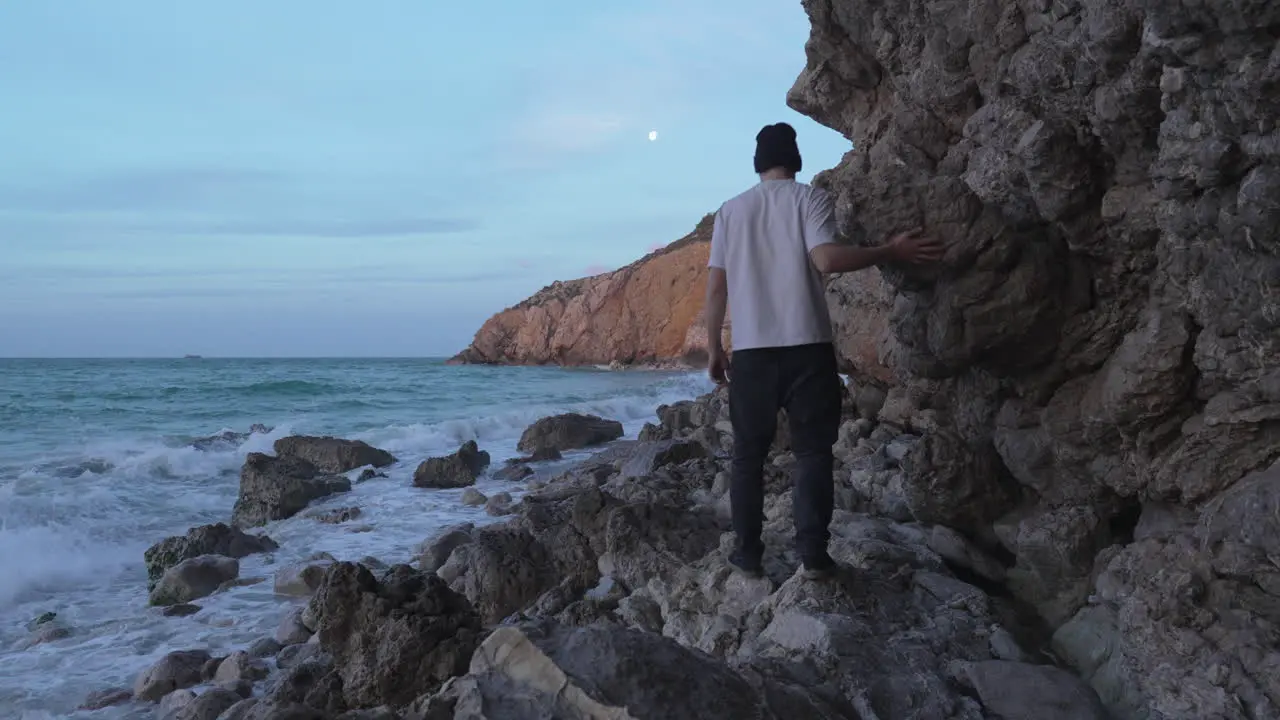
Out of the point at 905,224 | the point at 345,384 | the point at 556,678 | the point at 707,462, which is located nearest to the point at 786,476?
the point at 707,462

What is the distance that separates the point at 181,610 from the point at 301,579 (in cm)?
82

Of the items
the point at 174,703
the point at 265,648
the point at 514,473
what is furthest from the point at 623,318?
the point at 174,703

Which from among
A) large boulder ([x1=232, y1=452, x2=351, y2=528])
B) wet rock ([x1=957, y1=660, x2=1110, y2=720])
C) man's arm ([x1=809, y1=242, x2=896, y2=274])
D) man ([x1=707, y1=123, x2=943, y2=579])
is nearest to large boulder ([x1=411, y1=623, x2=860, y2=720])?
wet rock ([x1=957, y1=660, x2=1110, y2=720])

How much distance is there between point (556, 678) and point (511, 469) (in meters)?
10.2

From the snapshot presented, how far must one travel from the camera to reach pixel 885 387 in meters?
8.45

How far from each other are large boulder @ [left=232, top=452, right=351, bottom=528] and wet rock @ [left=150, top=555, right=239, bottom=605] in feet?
9.18

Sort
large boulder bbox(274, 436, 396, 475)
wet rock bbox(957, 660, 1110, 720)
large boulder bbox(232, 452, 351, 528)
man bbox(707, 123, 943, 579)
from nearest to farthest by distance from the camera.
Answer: wet rock bbox(957, 660, 1110, 720)
man bbox(707, 123, 943, 579)
large boulder bbox(232, 452, 351, 528)
large boulder bbox(274, 436, 396, 475)

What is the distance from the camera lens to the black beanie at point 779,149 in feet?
12.3

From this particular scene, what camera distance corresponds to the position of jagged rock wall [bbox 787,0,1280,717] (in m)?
2.69

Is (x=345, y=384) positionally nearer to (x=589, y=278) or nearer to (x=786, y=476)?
(x=589, y=278)

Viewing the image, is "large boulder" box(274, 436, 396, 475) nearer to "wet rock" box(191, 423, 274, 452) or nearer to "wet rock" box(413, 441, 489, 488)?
"wet rock" box(413, 441, 489, 488)

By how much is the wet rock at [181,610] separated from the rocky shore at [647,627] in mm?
53

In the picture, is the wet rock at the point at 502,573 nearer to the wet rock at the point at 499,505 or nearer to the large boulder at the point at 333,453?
the wet rock at the point at 499,505

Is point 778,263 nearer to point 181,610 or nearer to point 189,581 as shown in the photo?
point 181,610
